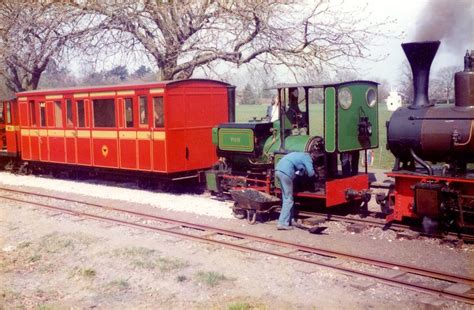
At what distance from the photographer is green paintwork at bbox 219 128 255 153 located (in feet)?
37.8

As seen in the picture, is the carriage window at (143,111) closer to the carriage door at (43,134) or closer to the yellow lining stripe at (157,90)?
the yellow lining stripe at (157,90)

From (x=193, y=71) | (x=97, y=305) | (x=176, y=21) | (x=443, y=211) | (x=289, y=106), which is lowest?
(x=97, y=305)

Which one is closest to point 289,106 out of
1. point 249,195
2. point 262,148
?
point 262,148

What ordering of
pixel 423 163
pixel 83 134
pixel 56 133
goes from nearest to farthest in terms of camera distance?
pixel 423 163 < pixel 83 134 < pixel 56 133

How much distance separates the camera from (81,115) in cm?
1598

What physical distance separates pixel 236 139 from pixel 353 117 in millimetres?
2756

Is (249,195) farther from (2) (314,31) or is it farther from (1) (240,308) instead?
(2) (314,31)

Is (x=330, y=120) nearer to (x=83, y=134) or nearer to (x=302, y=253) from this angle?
(x=302, y=253)

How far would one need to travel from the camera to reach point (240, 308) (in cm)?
560

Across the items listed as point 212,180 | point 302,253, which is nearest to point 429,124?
point 302,253

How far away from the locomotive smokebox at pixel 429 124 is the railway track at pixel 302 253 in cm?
→ 221

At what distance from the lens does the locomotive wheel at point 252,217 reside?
404 inches

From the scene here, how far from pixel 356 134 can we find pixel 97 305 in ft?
20.4

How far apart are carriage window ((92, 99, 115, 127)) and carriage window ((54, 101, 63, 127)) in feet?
6.57
